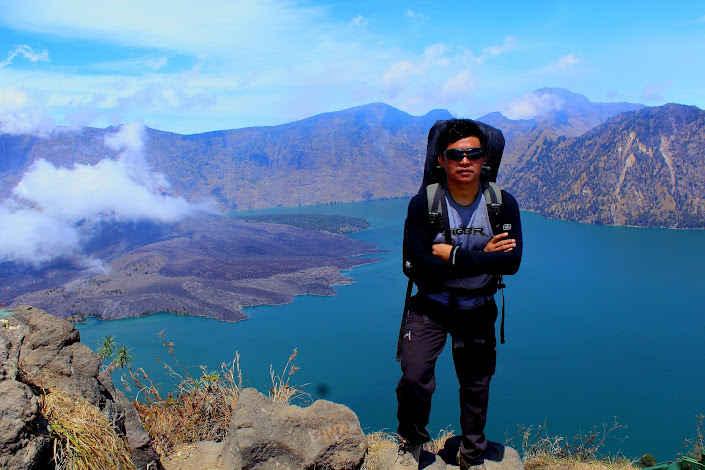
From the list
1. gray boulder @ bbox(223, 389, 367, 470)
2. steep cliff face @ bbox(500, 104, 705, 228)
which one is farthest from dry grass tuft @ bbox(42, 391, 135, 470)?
steep cliff face @ bbox(500, 104, 705, 228)

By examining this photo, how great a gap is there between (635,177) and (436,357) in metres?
137

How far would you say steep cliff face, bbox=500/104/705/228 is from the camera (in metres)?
108

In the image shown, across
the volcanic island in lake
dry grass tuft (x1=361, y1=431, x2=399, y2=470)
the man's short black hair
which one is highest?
the man's short black hair

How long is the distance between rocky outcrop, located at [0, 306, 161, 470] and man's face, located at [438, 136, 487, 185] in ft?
8.08

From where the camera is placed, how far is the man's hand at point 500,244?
2918mm

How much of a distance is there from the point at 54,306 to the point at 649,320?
82.5m

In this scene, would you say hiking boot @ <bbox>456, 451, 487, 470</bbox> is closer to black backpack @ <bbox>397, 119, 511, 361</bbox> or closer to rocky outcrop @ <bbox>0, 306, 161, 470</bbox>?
black backpack @ <bbox>397, 119, 511, 361</bbox>

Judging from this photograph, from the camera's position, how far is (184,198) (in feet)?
630

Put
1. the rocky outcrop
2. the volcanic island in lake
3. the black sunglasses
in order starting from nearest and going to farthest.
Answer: the rocky outcrop < the black sunglasses < the volcanic island in lake

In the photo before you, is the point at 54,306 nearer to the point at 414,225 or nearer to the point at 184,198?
the point at 414,225

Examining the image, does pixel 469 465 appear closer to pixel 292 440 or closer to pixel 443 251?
pixel 292 440

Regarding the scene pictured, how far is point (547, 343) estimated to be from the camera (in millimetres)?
39531

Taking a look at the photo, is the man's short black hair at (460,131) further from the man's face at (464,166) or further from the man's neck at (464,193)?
the man's neck at (464,193)

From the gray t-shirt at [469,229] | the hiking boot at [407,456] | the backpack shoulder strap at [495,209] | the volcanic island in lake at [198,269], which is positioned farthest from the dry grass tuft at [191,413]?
the volcanic island in lake at [198,269]
